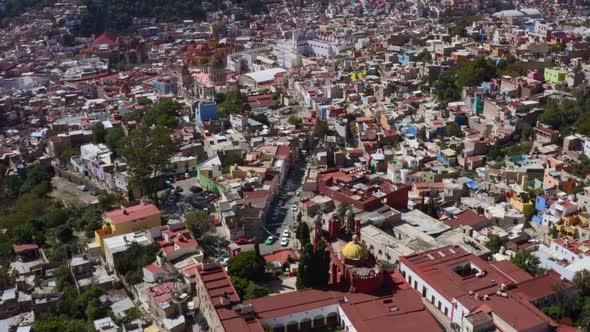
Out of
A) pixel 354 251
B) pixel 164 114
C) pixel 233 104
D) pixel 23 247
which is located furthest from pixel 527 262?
pixel 164 114

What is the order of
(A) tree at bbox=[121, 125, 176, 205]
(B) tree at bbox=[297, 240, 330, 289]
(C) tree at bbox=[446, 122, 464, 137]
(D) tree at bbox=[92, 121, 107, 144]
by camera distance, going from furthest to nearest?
(D) tree at bbox=[92, 121, 107, 144]
(C) tree at bbox=[446, 122, 464, 137]
(A) tree at bbox=[121, 125, 176, 205]
(B) tree at bbox=[297, 240, 330, 289]

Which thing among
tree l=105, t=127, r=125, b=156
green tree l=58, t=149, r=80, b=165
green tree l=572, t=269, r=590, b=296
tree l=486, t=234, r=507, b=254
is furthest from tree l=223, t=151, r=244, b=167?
green tree l=572, t=269, r=590, b=296

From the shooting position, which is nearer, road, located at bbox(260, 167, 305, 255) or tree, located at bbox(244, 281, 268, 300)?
tree, located at bbox(244, 281, 268, 300)

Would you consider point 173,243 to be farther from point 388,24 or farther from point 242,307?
point 388,24

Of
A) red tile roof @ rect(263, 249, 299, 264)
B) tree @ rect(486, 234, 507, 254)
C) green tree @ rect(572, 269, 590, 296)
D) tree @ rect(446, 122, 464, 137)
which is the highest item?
tree @ rect(446, 122, 464, 137)

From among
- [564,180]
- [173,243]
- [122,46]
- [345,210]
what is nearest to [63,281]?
[173,243]

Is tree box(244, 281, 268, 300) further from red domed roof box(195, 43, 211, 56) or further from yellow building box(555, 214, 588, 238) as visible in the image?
red domed roof box(195, 43, 211, 56)

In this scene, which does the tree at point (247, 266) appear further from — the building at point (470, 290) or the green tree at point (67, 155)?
the green tree at point (67, 155)
